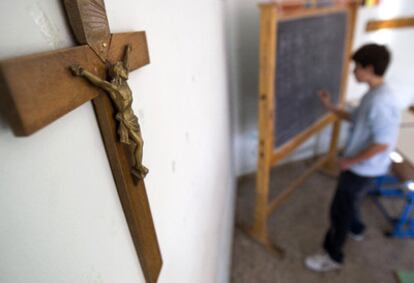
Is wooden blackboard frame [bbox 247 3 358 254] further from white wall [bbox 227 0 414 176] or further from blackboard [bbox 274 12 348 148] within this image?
white wall [bbox 227 0 414 176]

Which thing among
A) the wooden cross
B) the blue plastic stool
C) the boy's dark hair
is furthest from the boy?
the wooden cross

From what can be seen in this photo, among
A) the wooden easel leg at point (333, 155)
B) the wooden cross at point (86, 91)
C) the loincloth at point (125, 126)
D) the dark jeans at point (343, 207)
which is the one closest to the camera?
the wooden cross at point (86, 91)

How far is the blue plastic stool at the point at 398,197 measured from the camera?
1.76 meters

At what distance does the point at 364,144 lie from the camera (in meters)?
1.34

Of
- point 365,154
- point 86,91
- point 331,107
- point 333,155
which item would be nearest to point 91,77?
point 86,91

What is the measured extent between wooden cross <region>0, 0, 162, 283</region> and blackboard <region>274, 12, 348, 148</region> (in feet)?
4.13

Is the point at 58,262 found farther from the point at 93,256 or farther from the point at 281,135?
the point at 281,135

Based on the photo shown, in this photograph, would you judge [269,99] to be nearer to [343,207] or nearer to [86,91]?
[343,207]

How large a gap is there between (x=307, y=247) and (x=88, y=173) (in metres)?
1.94

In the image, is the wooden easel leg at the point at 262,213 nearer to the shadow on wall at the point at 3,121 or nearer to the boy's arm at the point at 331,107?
the boy's arm at the point at 331,107

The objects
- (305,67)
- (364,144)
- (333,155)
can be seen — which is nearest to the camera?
(364,144)

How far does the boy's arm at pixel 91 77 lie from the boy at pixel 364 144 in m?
1.35

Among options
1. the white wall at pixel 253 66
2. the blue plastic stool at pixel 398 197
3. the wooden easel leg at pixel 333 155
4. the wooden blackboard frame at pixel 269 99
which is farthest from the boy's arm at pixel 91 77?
the wooden easel leg at pixel 333 155

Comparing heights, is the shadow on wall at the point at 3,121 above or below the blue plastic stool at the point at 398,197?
above
